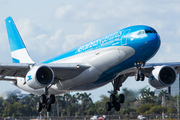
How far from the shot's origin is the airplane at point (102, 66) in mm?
21906

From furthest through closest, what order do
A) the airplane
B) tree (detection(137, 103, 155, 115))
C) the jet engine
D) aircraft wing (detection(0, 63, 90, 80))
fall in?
tree (detection(137, 103, 155, 115)) < the jet engine < aircraft wing (detection(0, 63, 90, 80)) < the airplane

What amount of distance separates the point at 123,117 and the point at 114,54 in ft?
98.3

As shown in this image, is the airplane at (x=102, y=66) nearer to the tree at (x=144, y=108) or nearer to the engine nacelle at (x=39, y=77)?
the engine nacelle at (x=39, y=77)

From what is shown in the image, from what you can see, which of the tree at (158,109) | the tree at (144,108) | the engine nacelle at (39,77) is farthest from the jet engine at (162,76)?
the tree at (144,108)

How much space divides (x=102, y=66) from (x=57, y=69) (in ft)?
12.8

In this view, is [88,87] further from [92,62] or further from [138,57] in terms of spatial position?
[138,57]

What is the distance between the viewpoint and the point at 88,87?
26031 mm

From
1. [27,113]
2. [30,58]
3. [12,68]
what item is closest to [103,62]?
[12,68]

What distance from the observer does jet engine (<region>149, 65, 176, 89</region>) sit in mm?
26281

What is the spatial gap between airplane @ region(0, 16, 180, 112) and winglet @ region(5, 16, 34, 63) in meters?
4.94

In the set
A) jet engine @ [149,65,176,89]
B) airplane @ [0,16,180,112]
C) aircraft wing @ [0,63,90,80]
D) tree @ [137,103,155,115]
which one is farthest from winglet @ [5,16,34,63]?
tree @ [137,103,155,115]

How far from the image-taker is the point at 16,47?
33844mm

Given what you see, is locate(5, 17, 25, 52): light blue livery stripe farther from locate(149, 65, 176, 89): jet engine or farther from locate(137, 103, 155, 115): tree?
locate(137, 103, 155, 115): tree

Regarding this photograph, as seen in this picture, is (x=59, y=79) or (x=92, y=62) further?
(x=59, y=79)
